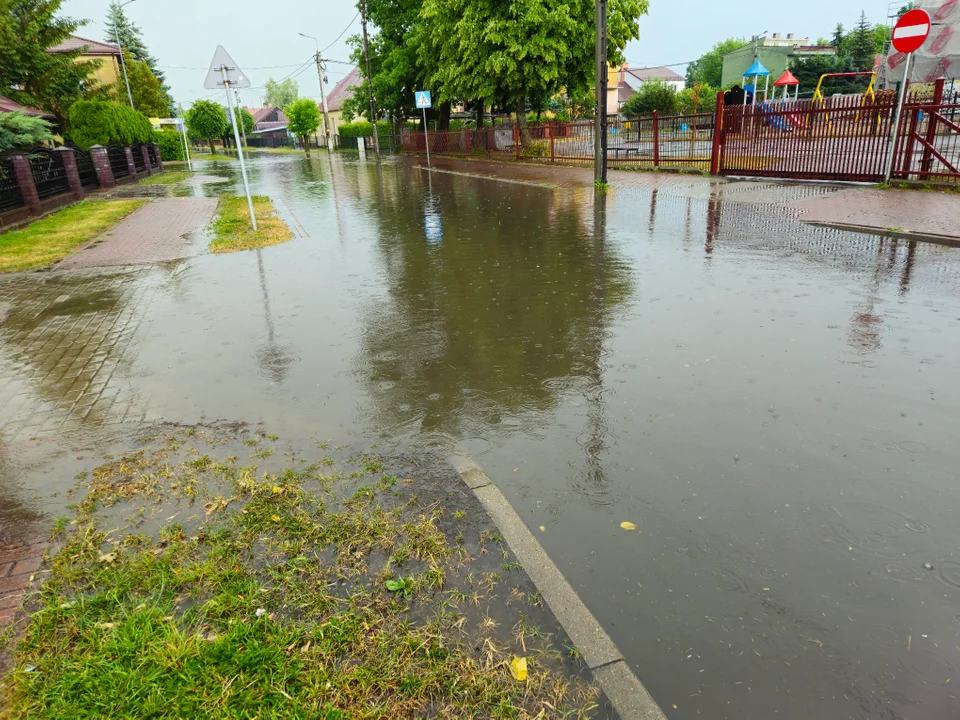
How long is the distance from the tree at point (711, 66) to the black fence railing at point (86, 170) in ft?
310

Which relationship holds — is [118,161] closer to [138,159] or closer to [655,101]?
[138,159]

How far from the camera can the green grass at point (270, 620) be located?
7.93 ft

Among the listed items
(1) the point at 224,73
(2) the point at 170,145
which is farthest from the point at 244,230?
(2) the point at 170,145

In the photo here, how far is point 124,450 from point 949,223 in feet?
39.0

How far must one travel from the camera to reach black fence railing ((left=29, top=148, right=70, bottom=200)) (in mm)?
18438

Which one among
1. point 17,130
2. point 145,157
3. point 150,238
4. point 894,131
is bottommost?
point 150,238

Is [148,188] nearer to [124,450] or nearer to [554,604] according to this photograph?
[124,450]

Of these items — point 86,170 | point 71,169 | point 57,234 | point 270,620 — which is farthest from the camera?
point 86,170

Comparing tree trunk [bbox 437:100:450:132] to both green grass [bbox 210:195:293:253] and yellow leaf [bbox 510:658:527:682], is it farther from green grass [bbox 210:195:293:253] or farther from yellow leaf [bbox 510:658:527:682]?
yellow leaf [bbox 510:658:527:682]

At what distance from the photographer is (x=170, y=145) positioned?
4750 cm

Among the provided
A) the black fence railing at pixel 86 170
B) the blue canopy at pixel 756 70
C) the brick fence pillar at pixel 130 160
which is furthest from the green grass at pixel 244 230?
the blue canopy at pixel 756 70

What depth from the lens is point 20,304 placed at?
28.2ft

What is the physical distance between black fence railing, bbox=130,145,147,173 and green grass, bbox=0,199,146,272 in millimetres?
13335

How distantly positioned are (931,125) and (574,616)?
14.9 metres
